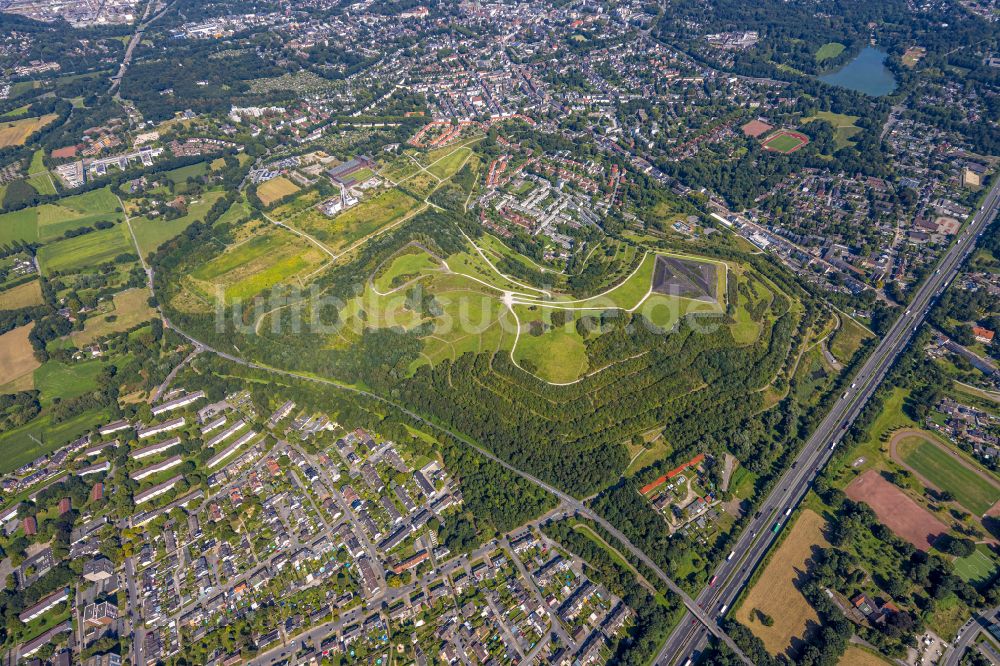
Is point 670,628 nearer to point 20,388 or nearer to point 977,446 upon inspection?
point 977,446

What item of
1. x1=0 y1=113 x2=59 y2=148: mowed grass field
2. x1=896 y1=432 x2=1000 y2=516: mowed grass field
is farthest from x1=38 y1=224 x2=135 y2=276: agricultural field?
x1=896 y1=432 x2=1000 y2=516: mowed grass field

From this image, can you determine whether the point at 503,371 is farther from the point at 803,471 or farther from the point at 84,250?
the point at 84,250

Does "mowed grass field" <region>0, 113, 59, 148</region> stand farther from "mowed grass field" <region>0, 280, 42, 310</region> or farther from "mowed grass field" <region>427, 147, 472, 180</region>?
"mowed grass field" <region>427, 147, 472, 180</region>

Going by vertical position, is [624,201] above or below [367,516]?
above

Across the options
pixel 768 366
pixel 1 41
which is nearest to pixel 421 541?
pixel 768 366

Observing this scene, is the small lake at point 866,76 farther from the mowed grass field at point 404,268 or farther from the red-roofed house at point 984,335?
the mowed grass field at point 404,268

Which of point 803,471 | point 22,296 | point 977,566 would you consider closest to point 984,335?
point 977,566
